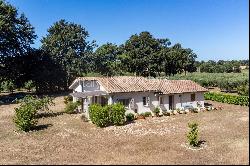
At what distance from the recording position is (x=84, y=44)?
8662 cm

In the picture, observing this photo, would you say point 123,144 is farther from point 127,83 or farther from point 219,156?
point 127,83

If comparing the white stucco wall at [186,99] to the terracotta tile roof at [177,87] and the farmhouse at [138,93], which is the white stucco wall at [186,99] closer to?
the farmhouse at [138,93]

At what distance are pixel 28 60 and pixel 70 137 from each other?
4464 centimetres

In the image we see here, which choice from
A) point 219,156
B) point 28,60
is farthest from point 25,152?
point 28,60

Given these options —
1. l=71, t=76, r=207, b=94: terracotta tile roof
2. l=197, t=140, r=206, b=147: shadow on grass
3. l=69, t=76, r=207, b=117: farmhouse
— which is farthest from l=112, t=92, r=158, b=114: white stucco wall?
l=197, t=140, r=206, b=147: shadow on grass

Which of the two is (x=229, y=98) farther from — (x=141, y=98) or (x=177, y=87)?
(x=141, y=98)

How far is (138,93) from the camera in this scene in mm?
39438

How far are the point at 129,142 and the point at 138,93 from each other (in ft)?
44.7

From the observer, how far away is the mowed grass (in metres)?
21.5

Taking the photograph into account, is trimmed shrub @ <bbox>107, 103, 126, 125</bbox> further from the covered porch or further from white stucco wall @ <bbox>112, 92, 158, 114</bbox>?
white stucco wall @ <bbox>112, 92, 158, 114</bbox>

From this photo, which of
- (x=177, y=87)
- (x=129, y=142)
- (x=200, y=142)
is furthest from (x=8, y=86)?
(x=200, y=142)

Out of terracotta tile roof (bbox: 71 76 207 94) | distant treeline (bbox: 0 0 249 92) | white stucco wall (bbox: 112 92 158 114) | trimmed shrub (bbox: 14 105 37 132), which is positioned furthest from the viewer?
distant treeline (bbox: 0 0 249 92)

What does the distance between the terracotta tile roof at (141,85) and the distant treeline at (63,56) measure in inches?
1177

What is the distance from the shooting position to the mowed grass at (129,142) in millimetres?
21531
